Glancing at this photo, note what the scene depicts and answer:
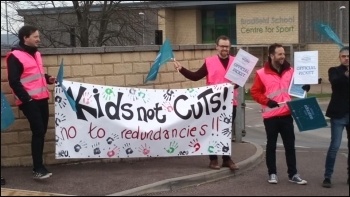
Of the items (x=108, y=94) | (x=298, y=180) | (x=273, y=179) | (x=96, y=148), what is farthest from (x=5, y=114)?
(x=298, y=180)

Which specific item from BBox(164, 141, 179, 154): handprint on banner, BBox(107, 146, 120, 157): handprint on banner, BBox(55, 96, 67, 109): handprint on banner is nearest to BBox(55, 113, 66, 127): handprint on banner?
BBox(55, 96, 67, 109): handprint on banner

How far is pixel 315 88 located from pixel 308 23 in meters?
4.90

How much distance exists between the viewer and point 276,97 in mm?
7574

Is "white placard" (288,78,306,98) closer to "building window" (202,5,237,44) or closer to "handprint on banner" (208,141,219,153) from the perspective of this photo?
"handprint on banner" (208,141,219,153)

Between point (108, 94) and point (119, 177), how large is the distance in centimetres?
120

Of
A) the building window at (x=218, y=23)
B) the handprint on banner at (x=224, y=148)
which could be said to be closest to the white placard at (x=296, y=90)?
the handprint on banner at (x=224, y=148)

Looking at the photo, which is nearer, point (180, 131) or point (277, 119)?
point (277, 119)

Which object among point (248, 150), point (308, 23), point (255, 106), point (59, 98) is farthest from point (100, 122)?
point (308, 23)

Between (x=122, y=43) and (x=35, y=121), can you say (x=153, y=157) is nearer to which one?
(x=35, y=121)

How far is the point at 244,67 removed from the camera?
813 centimetres

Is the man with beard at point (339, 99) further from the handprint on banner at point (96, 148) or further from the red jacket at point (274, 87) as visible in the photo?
the handprint on banner at point (96, 148)

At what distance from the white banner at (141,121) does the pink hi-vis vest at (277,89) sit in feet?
2.80

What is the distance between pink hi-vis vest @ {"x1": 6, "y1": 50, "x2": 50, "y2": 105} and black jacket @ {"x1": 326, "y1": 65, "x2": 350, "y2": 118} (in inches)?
140

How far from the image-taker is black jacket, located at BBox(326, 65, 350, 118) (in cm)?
723
